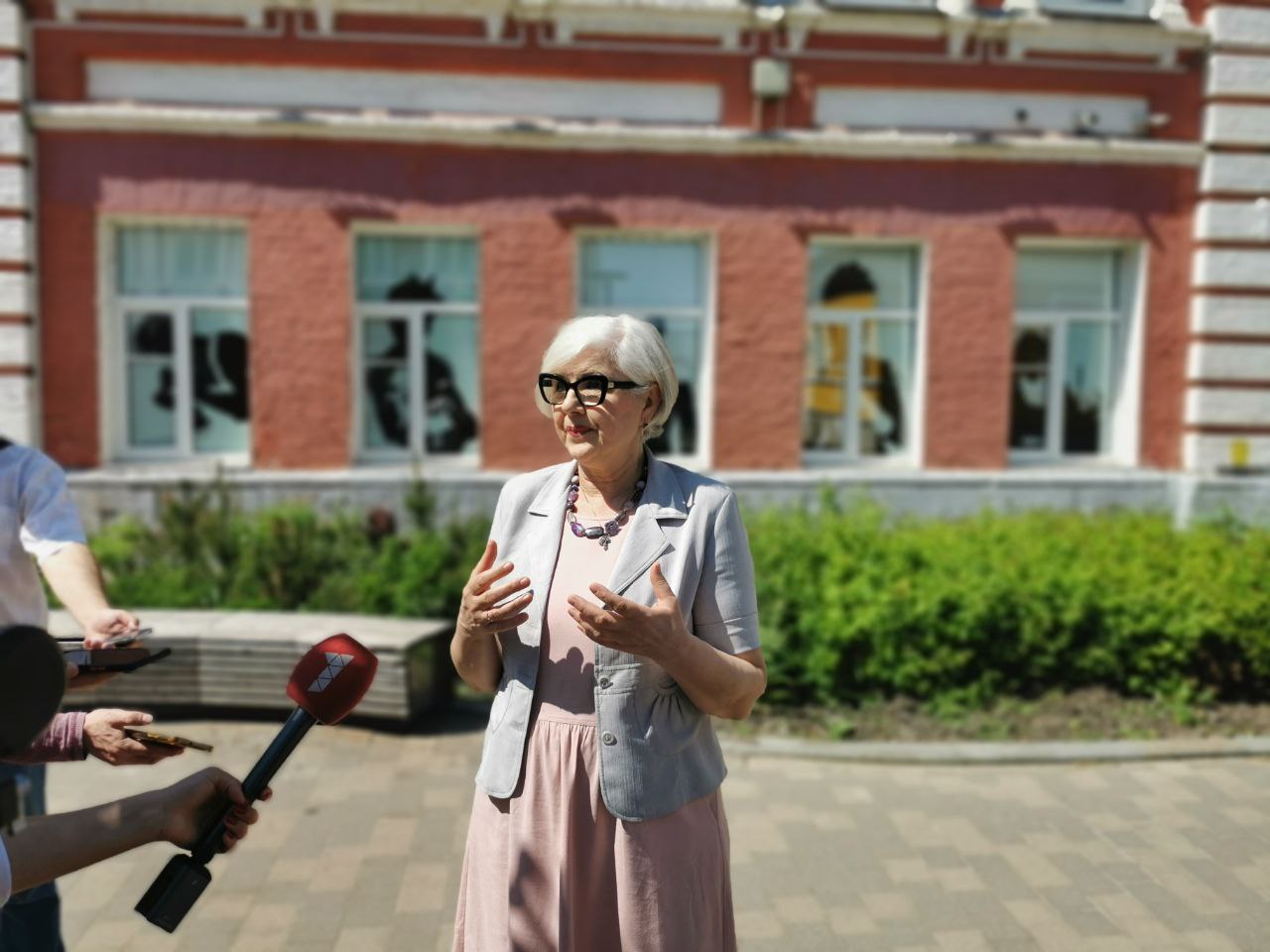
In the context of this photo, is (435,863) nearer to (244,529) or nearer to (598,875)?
(598,875)

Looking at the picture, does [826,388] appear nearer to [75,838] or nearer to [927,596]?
[927,596]

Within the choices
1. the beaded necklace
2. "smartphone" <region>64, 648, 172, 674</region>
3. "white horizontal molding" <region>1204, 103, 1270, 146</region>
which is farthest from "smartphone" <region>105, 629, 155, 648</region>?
"white horizontal molding" <region>1204, 103, 1270, 146</region>

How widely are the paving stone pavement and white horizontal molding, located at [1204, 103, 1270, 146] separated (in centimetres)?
697

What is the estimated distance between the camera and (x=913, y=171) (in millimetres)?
10508

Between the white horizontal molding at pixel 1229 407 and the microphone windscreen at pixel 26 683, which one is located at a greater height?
the white horizontal molding at pixel 1229 407

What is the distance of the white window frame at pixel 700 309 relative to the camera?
10430mm

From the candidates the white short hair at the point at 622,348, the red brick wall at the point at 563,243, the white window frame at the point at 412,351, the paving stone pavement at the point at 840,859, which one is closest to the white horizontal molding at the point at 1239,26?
Result: the red brick wall at the point at 563,243

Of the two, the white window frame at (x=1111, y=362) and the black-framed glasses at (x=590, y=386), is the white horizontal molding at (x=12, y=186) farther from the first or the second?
the white window frame at (x=1111, y=362)

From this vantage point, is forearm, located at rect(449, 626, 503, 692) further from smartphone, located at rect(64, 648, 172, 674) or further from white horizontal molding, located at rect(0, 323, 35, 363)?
white horizontal molding, located at rect(0, 323, 35, 363)

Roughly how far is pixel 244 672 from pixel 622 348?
4.45m

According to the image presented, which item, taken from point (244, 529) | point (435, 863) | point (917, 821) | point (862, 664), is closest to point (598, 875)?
point (435, 863)

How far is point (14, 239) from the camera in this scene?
9570mm

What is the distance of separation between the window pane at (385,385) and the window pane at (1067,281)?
19.2 feet

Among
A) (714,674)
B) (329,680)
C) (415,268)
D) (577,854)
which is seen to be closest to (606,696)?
(714,674)
